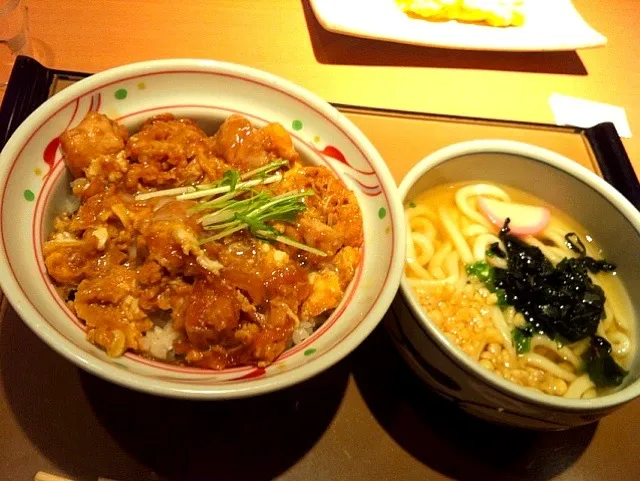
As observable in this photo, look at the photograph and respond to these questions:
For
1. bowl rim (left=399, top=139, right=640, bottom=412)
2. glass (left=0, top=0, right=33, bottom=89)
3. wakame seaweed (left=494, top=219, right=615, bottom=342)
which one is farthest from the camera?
glass (left=0, top=0, right=33, bottom=89)

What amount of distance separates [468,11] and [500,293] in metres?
1.22

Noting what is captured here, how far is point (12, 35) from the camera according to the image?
187cm

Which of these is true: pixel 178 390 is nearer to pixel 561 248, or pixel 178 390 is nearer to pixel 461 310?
pixel 461 310

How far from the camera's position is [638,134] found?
212 centimetres

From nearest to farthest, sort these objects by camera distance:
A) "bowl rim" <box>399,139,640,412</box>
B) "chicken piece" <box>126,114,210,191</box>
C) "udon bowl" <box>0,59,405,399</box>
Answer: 1. "udon bowl" <box>0,59,405,399</box>
2. "bowl rim" <box>399,139,640,412</box>
3. "chicken piece" <box>126,114,210,191</box>

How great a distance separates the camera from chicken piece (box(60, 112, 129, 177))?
122cm

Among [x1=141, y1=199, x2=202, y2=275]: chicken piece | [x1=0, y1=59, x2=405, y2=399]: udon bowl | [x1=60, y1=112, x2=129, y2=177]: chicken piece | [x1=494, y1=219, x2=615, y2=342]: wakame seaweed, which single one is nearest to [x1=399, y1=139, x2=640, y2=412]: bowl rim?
[x1=0, y1=59, x2=405, y2=399]: udon bowl

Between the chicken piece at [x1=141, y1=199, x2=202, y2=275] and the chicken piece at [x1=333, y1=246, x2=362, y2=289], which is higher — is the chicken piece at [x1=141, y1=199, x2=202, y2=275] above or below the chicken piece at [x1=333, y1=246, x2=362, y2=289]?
above

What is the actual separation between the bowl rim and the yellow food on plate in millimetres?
836

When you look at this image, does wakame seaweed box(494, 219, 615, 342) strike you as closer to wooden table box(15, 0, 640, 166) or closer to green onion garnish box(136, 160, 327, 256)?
green onion garnish box(136, 160, 327, 256)

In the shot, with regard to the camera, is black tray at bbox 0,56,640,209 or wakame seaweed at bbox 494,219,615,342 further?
black tray at bbox 0,56,640,209

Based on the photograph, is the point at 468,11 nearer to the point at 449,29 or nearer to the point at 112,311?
the point at 449,29

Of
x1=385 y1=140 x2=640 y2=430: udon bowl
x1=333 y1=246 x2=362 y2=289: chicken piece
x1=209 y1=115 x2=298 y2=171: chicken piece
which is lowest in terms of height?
x1=385 y1=140 x2=640 y2=430: udon bowl

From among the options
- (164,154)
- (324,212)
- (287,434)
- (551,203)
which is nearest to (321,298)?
(324,212)
